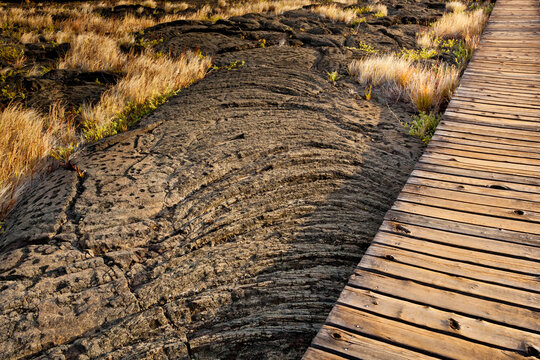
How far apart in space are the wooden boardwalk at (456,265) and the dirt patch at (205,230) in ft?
1.32

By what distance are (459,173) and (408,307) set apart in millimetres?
1956

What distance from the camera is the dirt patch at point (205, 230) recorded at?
2.47m

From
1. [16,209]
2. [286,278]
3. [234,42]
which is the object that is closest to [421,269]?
[286,278]

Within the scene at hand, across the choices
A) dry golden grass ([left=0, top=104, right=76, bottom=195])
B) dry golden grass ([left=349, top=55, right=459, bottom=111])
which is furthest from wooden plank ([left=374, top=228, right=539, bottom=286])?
dry golden grass ([left=0, top=104, right=76, bottom=195])

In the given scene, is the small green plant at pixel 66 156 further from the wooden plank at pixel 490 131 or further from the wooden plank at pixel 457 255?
the wooden plank at pixel 490 131

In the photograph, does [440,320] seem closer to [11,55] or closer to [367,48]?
[367,48]

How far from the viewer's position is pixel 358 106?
586cm

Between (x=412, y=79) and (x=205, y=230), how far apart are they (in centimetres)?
469

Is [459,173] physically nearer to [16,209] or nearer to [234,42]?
[16,209]

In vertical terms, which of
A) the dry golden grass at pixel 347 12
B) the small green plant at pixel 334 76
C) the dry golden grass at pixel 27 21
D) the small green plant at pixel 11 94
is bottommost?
the small green plant at pixel 11 94

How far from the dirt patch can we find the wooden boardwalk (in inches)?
15.8

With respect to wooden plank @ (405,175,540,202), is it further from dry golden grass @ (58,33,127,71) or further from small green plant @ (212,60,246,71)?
dry golden grass @ (58,33,127,71)

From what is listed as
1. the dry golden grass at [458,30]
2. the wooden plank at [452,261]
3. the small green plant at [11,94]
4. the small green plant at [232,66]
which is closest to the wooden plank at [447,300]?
the wooden plank at [452,261]

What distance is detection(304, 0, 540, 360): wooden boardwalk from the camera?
1.96 metres
